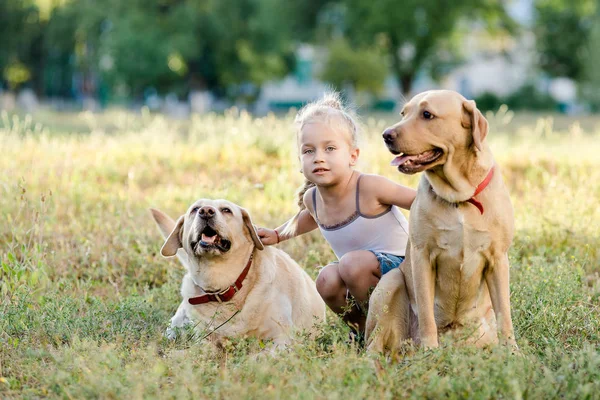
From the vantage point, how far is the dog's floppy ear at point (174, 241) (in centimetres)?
464

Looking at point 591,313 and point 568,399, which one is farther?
point 591,313

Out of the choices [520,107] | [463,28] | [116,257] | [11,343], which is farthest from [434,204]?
[463,28]

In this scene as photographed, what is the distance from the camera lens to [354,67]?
99.9ft

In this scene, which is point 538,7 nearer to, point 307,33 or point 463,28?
point 463,28

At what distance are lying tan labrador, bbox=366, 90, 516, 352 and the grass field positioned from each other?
331 mm

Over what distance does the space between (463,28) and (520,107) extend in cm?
504

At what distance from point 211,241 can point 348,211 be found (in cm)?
83

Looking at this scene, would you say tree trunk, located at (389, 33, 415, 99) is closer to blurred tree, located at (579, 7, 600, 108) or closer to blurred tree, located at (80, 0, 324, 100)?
blurred tree, located at (80, 0, 324, 100)

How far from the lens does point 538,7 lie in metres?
39.6

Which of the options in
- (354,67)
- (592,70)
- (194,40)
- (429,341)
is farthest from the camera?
(194,40)

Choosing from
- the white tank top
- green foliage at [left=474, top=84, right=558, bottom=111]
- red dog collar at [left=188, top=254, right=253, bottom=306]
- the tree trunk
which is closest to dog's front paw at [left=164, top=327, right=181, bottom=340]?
red dog collar at [left=188, top=254, right=253, bottom=306]

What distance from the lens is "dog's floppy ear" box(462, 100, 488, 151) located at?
3.68m

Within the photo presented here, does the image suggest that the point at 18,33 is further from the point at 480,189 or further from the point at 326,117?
the point at 480,189

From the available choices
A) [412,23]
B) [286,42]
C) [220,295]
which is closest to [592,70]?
[412,23]
